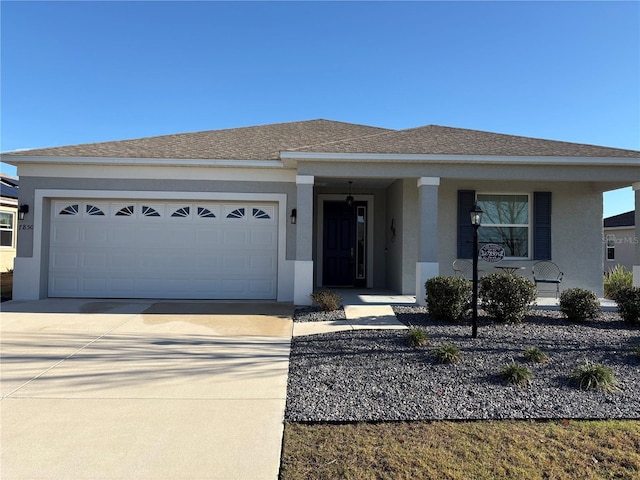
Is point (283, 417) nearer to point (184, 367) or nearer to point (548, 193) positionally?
point (184, 367)

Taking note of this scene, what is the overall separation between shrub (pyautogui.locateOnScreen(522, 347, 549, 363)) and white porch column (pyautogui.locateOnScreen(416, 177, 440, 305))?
12.7 feet

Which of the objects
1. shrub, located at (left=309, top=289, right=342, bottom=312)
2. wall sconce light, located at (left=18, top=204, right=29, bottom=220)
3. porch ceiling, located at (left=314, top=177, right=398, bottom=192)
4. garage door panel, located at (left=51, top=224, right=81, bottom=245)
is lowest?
shrub, located at (left=309, top=289, right=342, bottom=312)

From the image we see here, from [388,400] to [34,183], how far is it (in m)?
9.95

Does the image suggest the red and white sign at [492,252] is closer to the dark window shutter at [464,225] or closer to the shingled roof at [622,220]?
the dark window shutter at [464,225]

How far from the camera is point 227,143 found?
38.3 ft

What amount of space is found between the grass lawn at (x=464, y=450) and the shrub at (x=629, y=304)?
15.0 feet

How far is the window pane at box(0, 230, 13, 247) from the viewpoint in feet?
57.6

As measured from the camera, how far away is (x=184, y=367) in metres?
5.17

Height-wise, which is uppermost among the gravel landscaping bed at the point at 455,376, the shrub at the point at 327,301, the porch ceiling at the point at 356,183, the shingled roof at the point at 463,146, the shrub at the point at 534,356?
the shingled roof at the point at 463,146

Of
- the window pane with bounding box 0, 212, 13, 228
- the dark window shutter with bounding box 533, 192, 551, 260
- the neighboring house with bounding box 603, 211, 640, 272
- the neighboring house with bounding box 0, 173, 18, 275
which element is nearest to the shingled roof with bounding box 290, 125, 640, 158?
the dark window shutter with bounding box 533, 192, 551, 260

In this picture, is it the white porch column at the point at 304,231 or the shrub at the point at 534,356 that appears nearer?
the shrub at the point at 534,356

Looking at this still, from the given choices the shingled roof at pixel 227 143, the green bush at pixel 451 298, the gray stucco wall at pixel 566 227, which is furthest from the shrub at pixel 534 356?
the shingled roof at pixel 227 143

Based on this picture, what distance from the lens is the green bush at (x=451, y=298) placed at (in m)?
7.44

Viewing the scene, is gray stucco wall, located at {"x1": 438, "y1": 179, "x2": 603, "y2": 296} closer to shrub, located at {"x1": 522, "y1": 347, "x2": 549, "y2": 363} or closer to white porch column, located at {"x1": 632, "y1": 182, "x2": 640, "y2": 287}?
white porch column, located at {"x1": 632, "y1": 182, "x2": 640, "y2": 287}
